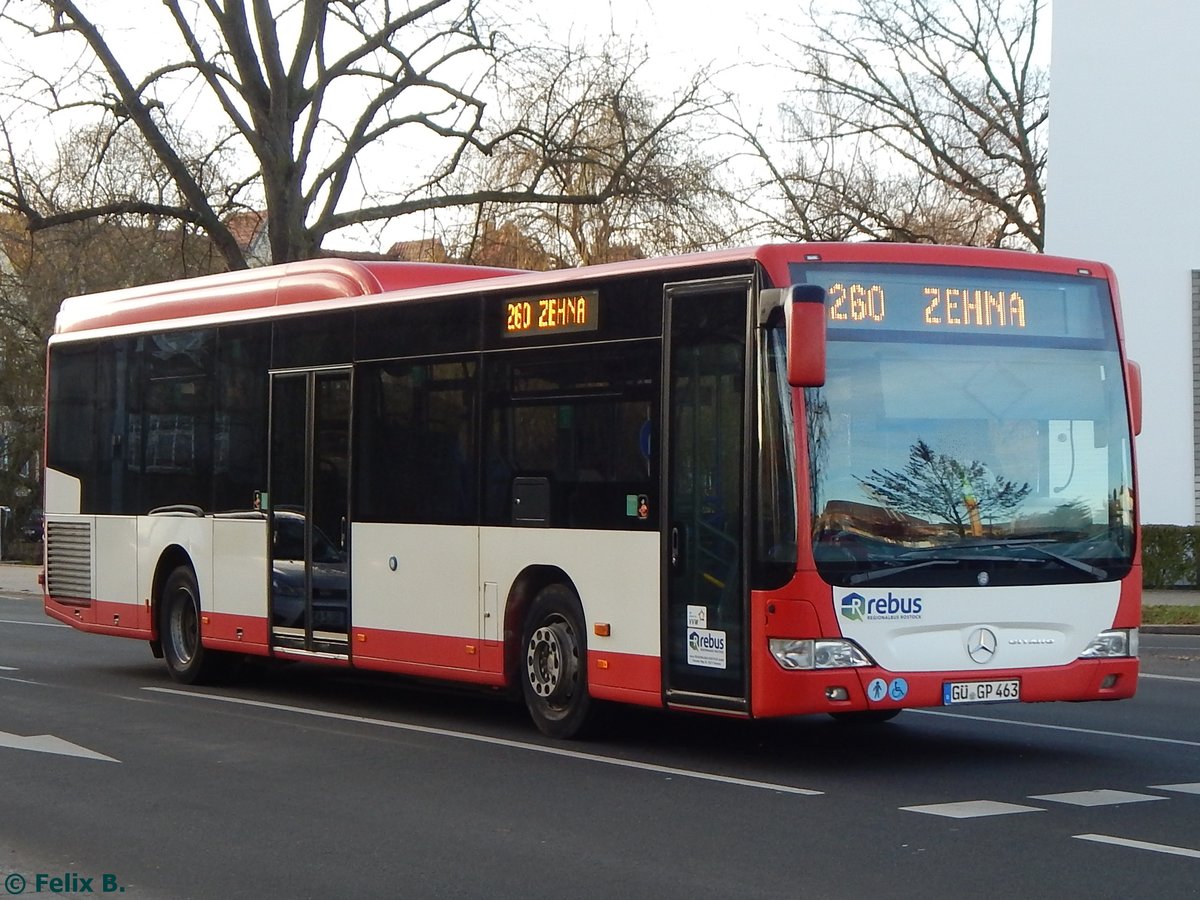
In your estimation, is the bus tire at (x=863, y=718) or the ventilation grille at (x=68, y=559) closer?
the bus tire at (x=863, y=718)

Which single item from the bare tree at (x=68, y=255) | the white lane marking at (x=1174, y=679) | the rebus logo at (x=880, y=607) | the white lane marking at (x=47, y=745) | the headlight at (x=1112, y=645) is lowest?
the white lane marking at (x=1174, y=679)

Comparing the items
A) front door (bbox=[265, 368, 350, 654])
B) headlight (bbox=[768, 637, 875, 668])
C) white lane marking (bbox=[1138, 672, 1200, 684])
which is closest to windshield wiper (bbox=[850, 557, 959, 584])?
headlight (bbox=[768, 637, 875, 668])

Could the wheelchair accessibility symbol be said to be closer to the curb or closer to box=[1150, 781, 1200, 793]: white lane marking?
box=[1150, 781, 1200, 793]: white lane marking

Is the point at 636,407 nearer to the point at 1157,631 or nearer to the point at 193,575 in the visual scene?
the point at 193,575

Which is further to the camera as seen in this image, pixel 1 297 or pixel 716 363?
pixel 1 297

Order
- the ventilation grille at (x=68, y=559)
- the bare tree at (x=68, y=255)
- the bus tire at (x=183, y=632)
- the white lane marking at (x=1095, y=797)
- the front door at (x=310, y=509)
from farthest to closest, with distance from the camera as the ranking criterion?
the bare tree at (x=68, y=255) → the ventilation grille at (x=68, y=559) → the bus tire at (x=183, y=632) → the front door at (x=310, y=509) → the white lane marking at (x=1095, y=797)

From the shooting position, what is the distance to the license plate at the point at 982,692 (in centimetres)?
1030

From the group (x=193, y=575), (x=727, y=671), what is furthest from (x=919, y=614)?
(x=193, y=575)

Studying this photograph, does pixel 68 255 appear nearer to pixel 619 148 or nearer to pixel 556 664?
pixel 619 148

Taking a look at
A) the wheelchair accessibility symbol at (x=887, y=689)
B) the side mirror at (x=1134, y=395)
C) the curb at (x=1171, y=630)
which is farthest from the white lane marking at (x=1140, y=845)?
the curb at (x=1171, y=630)

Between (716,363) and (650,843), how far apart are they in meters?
3.29

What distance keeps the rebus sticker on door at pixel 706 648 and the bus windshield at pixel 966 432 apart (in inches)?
30.1

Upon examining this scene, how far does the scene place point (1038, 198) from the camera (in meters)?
37.0

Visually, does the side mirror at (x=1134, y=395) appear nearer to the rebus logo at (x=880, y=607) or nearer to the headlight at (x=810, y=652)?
the rebus logo at (x=880, y=607)
